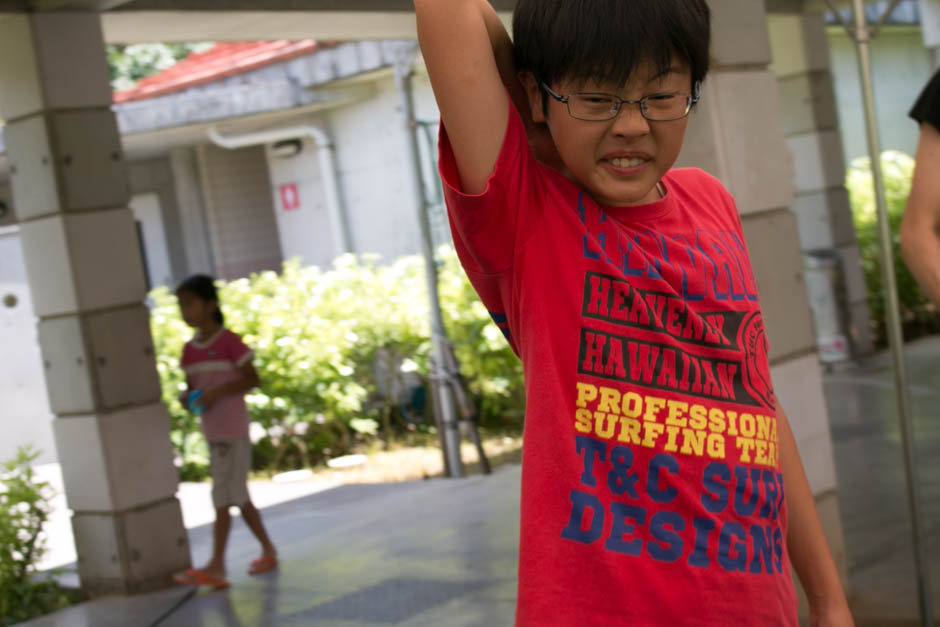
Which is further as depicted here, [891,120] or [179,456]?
[891,120]

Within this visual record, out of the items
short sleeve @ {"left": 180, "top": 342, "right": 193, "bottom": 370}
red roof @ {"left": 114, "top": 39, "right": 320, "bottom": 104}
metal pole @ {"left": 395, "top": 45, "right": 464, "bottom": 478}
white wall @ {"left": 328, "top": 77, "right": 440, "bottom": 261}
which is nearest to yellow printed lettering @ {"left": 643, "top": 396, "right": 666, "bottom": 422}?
short sleeve @ {"left": 180, "top": 342, "right": 193, "bottom": 370}

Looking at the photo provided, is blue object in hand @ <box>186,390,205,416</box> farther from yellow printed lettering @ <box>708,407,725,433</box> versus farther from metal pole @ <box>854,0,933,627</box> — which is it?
yellow printed lettering @ <box>708,407,725,433</box>

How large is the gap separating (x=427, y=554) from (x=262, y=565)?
945mm

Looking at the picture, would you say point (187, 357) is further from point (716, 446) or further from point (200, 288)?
point (716, 446)

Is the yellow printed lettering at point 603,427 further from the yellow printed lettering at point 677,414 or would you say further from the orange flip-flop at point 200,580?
the orange flip-flop at point 200,580

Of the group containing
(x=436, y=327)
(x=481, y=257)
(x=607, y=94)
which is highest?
(x=607, y=94)

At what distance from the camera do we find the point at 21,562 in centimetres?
660

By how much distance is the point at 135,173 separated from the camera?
52.9ft

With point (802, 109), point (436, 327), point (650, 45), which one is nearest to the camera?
point (650, 45)

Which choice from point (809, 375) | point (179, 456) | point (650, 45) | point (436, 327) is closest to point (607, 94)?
point (650, 45)

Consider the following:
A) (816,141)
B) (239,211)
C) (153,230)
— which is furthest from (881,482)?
(153,230)

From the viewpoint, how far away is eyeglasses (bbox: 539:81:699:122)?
4.76 feet

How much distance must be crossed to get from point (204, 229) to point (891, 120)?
10.6 m

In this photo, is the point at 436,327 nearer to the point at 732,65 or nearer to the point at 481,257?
the point at 732,65
